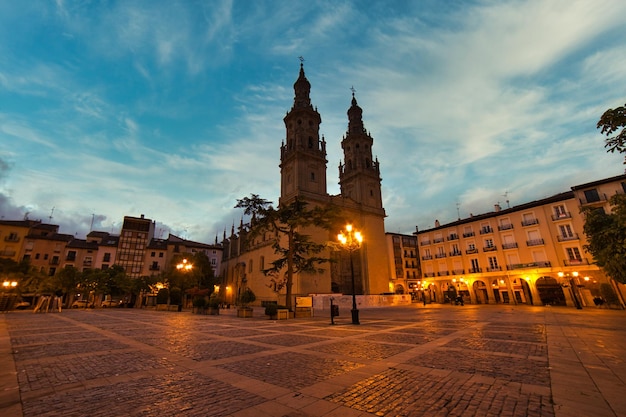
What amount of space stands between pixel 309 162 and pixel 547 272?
1376 inches

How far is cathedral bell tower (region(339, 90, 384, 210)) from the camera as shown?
5006 cm

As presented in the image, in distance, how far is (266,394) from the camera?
13.9 ft

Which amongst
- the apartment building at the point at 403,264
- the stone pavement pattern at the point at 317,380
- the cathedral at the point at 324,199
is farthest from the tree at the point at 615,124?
the apartment building at the point at 403,264

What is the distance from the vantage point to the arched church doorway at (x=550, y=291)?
116 ft

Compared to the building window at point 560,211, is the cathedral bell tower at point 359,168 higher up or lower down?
higher up

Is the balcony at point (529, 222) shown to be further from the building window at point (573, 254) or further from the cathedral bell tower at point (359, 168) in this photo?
the cathedral bell tower at point (359, 168)

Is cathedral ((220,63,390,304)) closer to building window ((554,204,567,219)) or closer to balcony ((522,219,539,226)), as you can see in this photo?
balcony ((522,219,539,226))

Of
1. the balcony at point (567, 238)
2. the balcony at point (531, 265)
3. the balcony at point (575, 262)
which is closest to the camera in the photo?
the balcony at point (575, 262)

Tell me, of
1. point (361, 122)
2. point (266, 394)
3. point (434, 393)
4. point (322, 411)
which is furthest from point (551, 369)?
point (361, 122)

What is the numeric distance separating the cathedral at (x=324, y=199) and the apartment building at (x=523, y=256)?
1025cm

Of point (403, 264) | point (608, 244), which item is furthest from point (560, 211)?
point (403, 264)

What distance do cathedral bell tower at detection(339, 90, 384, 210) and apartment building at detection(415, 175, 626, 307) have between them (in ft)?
42.3

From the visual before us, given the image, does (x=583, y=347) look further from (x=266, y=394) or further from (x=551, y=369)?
(x=266, y=394)

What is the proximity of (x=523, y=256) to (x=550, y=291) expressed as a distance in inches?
208
